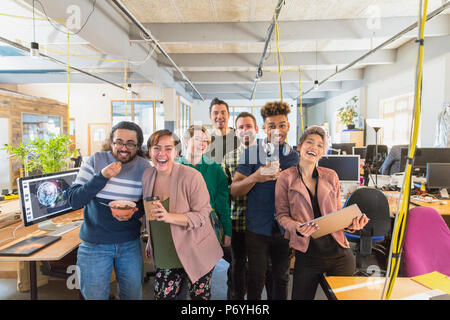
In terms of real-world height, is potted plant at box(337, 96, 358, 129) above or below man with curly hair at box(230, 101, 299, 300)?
above

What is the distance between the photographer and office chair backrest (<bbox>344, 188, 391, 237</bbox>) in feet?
8.14

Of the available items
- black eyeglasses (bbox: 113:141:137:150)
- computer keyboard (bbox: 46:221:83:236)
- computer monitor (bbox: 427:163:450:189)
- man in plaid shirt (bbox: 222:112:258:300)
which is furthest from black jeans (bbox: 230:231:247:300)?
computer monitor (bbox: 427:163:450:189)

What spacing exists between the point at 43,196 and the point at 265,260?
172 centimetres

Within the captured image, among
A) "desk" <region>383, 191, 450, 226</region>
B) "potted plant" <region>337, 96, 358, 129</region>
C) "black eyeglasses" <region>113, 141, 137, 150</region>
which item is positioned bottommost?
"desk" <region>383, 191, 450, 226</region>

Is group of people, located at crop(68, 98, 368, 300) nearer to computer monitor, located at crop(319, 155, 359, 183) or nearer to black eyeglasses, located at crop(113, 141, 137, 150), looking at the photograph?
black eyeglasses, located at crop(113, 141, 137, 150)

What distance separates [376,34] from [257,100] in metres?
8.39

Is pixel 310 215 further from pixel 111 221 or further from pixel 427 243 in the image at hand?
pixel 111 221

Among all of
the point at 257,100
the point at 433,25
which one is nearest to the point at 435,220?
the point at 433,25

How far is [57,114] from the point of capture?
8.85 m

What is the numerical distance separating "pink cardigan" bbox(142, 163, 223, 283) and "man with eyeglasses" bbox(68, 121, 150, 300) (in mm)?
143

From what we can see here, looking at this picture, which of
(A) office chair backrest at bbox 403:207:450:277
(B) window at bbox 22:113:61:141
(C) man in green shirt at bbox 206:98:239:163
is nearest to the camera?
(A) office chair backrest at bbox 403:207:450:277

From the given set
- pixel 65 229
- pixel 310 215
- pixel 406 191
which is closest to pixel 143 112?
pixel 65 229

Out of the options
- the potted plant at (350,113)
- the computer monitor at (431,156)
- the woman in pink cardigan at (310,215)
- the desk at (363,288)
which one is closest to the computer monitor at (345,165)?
the computer monitor at (431,156)

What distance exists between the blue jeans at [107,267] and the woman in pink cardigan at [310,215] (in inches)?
36.7
